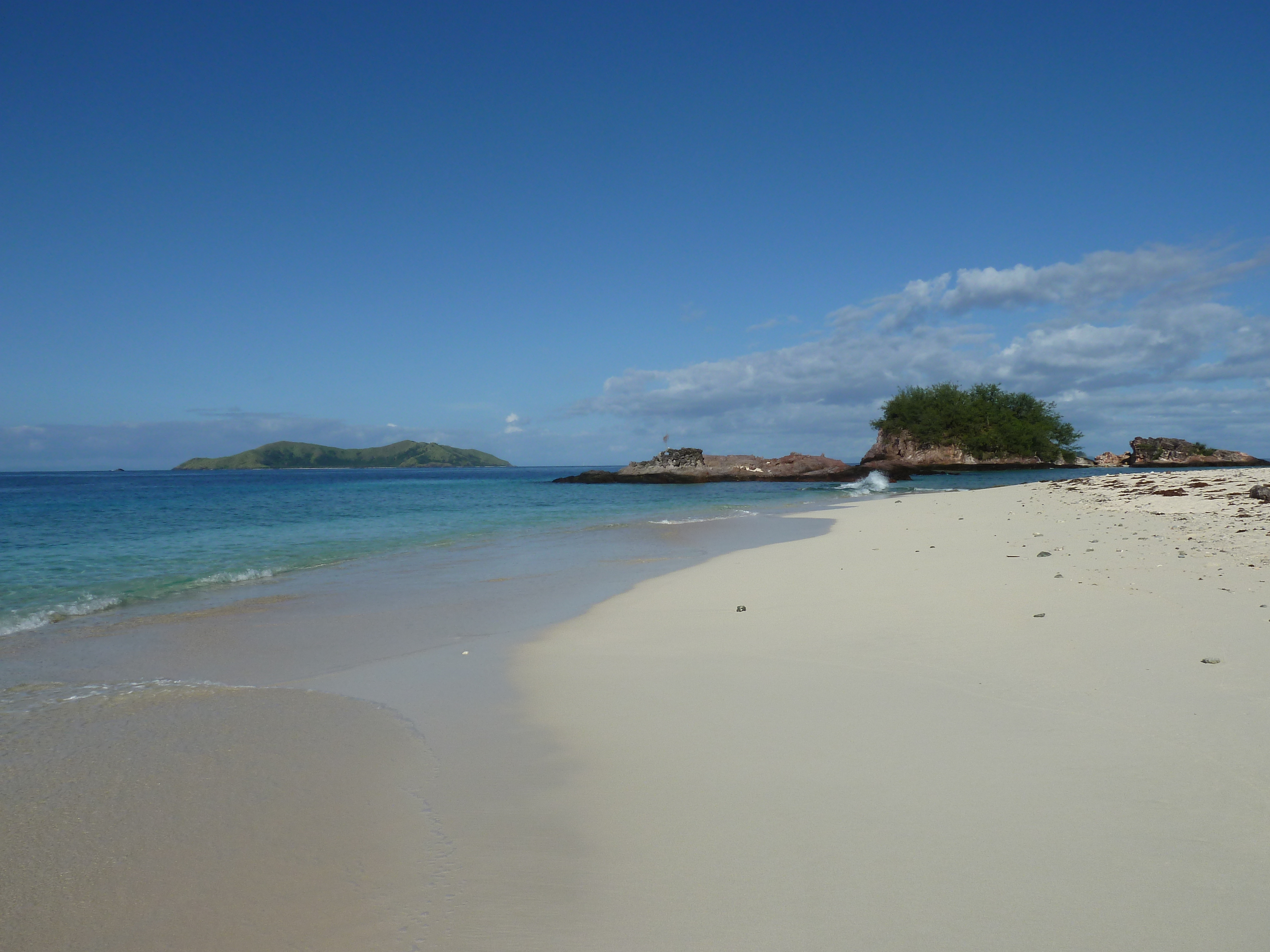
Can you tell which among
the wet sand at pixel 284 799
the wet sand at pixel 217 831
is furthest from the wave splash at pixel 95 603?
the wet sand at pixel 217 831

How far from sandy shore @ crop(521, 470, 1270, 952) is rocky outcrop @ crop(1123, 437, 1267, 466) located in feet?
306

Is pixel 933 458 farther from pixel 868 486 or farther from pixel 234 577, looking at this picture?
pixel 234 577

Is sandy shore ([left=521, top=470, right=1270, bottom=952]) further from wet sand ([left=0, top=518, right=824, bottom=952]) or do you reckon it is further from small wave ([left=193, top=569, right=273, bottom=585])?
small wave ([left=193, top=569, right=273, bottom=585])

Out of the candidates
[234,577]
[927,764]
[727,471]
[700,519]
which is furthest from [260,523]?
[727,471]

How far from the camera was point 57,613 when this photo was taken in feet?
27.1

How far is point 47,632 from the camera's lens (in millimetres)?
7367

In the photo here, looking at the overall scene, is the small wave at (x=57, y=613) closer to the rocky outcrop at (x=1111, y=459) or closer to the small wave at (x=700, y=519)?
the small wave at (x=700, y=519)

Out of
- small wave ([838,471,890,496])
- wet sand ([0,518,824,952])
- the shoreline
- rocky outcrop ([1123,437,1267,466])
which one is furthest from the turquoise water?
rocky outcrop ([1123,437,1267,466])

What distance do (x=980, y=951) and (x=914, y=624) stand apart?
432cm

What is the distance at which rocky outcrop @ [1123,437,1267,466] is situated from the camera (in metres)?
79.6

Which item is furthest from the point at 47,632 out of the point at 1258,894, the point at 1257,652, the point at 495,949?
Answer: the point at 1257,652

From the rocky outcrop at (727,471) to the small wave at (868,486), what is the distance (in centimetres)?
493

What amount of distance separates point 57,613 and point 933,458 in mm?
83374

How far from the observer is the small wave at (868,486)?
37.3m
